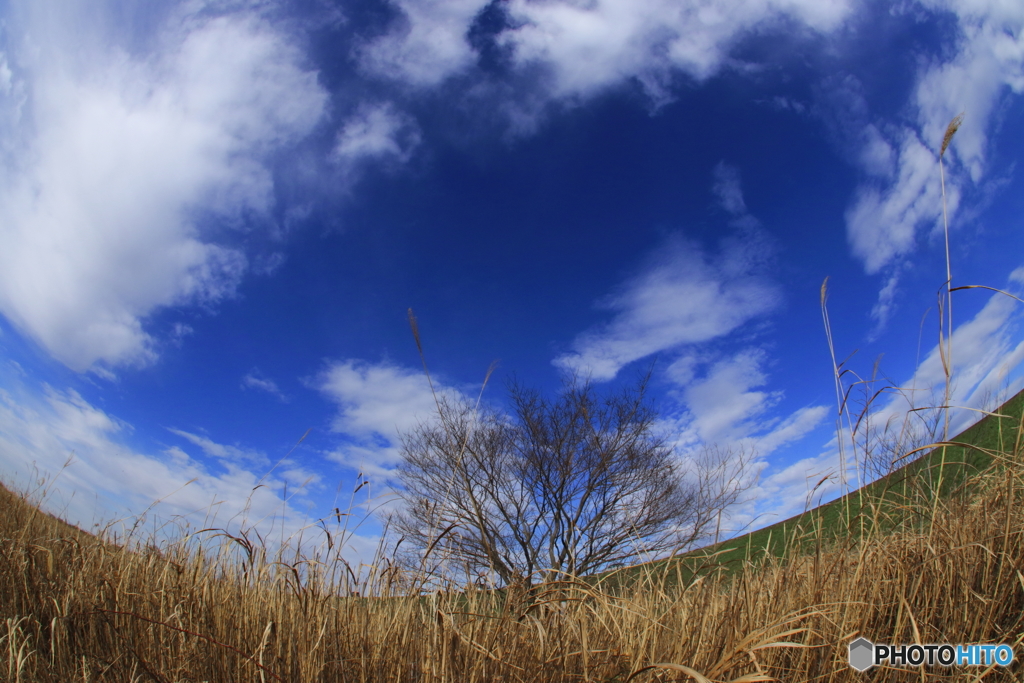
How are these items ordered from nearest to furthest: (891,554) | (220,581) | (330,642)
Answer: (330,642), (891,554), (220,581)

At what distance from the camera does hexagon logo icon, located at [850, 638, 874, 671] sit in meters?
1.93

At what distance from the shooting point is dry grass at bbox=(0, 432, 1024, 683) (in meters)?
1.85

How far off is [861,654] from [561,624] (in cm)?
127

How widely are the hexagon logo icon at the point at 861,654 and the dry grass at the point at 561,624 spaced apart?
0.12ft

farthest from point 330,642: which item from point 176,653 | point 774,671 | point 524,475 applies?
point 524,475

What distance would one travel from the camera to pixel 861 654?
1987 millimetres

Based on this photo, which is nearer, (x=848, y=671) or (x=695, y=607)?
(x=848, y=671)

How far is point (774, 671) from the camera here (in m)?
1.94

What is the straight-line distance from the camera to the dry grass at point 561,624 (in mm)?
1854

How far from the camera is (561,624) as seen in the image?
6.42ft

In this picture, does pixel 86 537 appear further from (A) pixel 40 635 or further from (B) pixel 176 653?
(B) pixel 176 653

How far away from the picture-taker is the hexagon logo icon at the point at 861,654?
193 cm

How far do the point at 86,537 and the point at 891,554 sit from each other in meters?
6.20

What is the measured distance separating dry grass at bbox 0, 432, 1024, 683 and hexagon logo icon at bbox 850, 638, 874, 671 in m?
0.04
